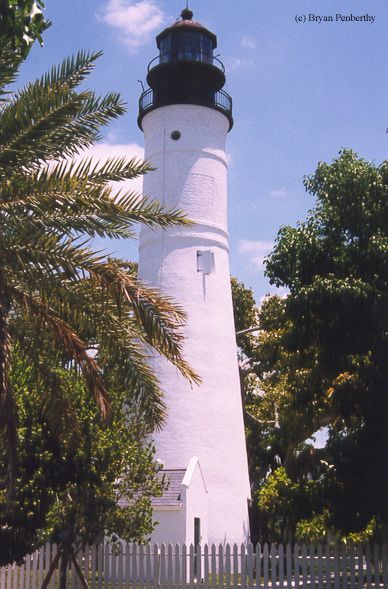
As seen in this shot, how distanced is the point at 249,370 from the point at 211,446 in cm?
1200

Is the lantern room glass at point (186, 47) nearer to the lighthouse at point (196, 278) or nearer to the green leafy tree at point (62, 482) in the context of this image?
the lighthouse at point (196, 278)

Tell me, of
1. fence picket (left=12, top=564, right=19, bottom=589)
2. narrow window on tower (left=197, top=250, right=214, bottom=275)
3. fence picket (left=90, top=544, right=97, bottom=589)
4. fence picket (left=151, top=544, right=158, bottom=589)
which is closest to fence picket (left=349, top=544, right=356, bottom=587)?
fence picket (left=151, top=544, right=158, bottom=589)

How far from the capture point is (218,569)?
15680 mm

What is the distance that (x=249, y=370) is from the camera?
36.3 meters

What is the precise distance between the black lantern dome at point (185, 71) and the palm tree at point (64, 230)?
16199 millimetres

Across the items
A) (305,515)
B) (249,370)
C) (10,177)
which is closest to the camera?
(10,177)

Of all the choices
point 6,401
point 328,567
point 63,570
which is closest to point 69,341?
point 6,401

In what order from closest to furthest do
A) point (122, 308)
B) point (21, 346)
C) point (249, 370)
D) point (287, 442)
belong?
point (122, 308) → point (21, 346) → point (287, 442) → point (249, 370)

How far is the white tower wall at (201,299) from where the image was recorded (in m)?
24.3

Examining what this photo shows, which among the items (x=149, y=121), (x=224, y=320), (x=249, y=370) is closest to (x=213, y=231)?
(x=224, y=320)

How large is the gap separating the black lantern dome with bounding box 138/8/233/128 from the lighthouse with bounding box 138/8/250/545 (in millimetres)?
34

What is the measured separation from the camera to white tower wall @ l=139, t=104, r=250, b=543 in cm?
2434

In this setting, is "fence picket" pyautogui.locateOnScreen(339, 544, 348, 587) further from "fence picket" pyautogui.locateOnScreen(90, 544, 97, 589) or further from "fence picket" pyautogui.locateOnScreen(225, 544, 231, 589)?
"fence picket" pyautogui.locateOnScreen(90, 544, 97, 589)

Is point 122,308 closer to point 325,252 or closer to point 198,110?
point 325,252
